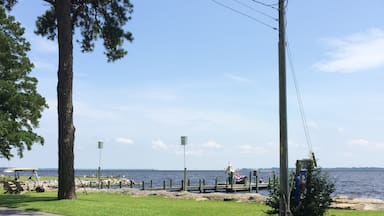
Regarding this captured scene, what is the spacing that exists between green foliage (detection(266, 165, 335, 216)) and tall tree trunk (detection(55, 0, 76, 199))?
37.4ft

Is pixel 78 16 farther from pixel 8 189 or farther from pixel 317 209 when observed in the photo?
pixel 317 209

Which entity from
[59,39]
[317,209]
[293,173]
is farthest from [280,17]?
[59,39]

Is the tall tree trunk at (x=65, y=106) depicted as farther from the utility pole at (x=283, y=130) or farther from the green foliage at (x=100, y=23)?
the utility pole at (x=283, y=130)

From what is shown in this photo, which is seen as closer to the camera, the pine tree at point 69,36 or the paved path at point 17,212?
the paved path at point 17,212

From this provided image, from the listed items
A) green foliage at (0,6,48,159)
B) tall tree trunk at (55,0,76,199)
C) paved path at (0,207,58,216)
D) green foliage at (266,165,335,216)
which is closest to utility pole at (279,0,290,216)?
green foliage at (266,165,335,216)

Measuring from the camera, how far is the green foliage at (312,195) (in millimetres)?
13188

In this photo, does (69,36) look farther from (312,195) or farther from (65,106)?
(312,195)

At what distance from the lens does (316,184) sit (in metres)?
13.4

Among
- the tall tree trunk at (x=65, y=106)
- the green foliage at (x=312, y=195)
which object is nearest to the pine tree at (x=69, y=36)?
the tall tree trunk at (x=65, y=106)

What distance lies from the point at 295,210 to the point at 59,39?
45.2 feet

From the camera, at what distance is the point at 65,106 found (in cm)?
2245

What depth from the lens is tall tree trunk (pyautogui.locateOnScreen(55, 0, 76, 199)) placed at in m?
22.4

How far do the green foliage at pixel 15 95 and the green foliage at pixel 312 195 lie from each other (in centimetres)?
2102

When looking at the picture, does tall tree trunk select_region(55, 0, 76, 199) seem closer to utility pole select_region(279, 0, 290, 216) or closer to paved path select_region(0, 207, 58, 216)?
paved path select_region(0, 207, 58, 216)
